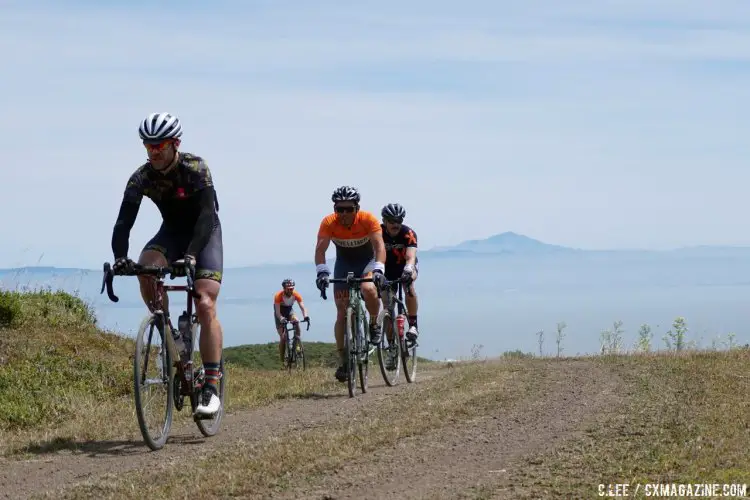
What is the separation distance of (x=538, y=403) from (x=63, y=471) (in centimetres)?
524

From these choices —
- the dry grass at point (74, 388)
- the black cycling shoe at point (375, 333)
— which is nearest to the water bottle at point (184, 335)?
the dry grass at point (74, 388)

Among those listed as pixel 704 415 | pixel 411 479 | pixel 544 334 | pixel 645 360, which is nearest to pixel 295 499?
pixel 411 479

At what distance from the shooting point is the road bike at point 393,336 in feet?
50.4

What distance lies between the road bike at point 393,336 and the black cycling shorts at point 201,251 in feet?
18.6

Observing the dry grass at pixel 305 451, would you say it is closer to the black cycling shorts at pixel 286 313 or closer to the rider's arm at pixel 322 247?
the rider's arm at pixel 322 247

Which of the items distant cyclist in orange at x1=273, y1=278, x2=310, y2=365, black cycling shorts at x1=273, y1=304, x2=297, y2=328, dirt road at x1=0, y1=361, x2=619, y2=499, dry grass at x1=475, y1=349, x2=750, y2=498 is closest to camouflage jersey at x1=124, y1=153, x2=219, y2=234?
dirt road at x1=0, y1=361, x2=619, y2=499

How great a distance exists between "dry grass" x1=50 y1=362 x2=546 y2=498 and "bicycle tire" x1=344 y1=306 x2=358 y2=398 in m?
0.91

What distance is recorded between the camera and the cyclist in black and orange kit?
15922 millimetres

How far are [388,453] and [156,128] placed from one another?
132 inches

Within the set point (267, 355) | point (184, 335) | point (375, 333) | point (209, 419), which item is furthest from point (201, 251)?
point (267, 355)

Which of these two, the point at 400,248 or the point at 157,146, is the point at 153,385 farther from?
the point at 400,248

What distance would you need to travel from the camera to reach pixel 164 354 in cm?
938

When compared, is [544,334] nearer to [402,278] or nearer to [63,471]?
[402,278]

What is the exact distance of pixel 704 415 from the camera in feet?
33.2
